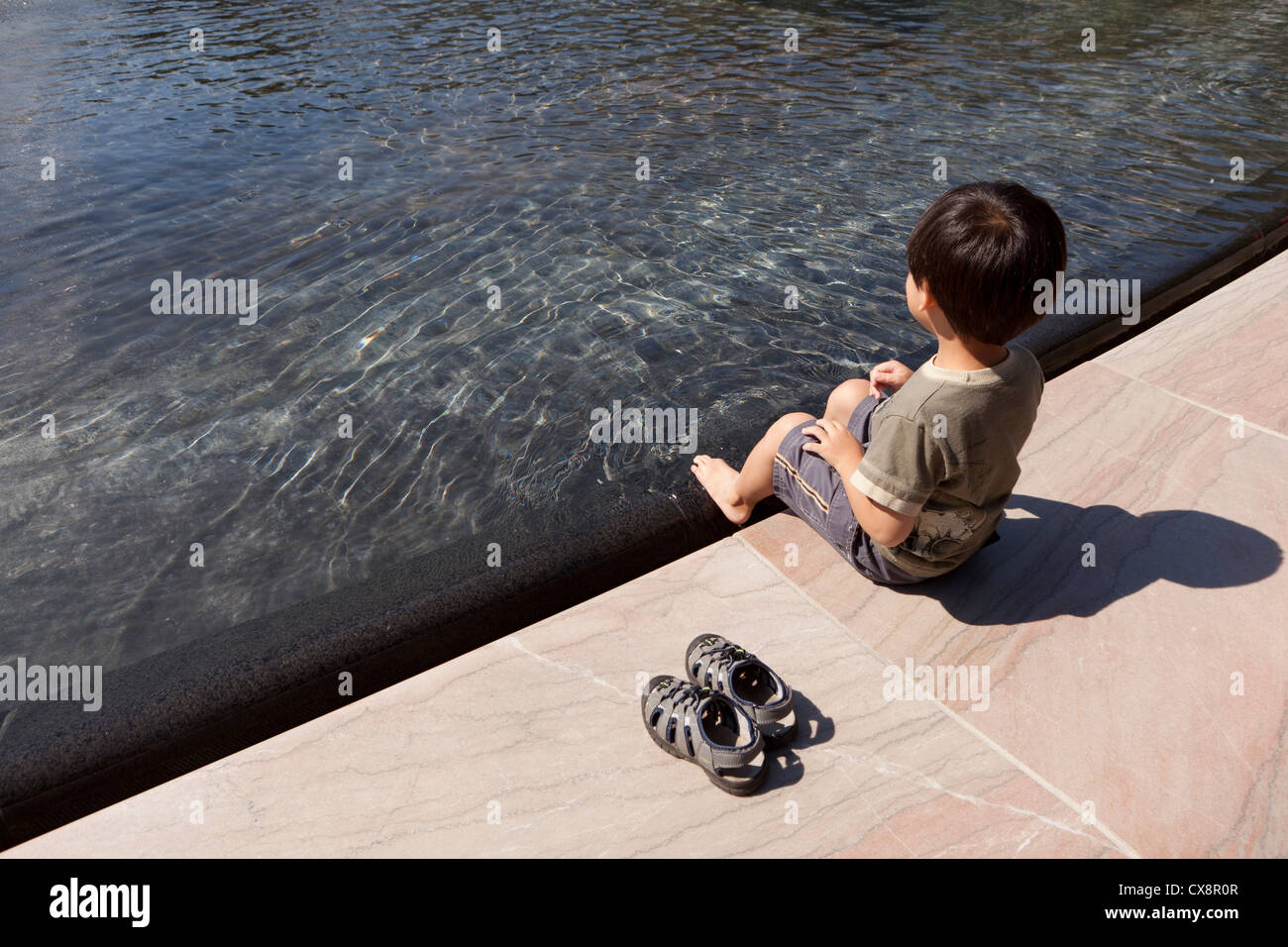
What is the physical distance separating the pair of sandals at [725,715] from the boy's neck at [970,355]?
3.05 ft

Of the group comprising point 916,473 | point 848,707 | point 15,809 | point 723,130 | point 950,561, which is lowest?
point 15,809

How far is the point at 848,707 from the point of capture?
2520 millimetres

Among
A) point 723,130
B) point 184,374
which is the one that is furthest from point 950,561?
point 723,130

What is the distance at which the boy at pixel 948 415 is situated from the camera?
2.15 meters

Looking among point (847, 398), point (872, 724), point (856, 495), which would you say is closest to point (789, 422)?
point (847, 398)

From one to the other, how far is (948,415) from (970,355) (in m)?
0.16

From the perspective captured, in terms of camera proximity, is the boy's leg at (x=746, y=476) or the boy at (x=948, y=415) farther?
the boy's leg at (x=746, y=476)

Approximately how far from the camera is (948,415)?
2350mm

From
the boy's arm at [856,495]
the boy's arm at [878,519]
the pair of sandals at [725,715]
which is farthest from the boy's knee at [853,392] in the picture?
the pair of sandals at [725,715]

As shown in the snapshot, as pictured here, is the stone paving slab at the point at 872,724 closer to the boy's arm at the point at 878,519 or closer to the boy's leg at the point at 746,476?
the boy's leg at the point at 746,476

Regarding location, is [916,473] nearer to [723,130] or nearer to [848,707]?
[848,707]

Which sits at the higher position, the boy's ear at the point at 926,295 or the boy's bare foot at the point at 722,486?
the boy's ear at the point at 926,295

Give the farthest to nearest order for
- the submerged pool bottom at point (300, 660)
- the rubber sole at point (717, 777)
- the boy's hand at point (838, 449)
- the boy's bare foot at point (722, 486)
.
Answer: the boy's bare foot at point (722, 486) → the boy's hand at point (838, 449) → the submerged pool bottom at point (300, 660) → the rubber sole at point (717, 777)
